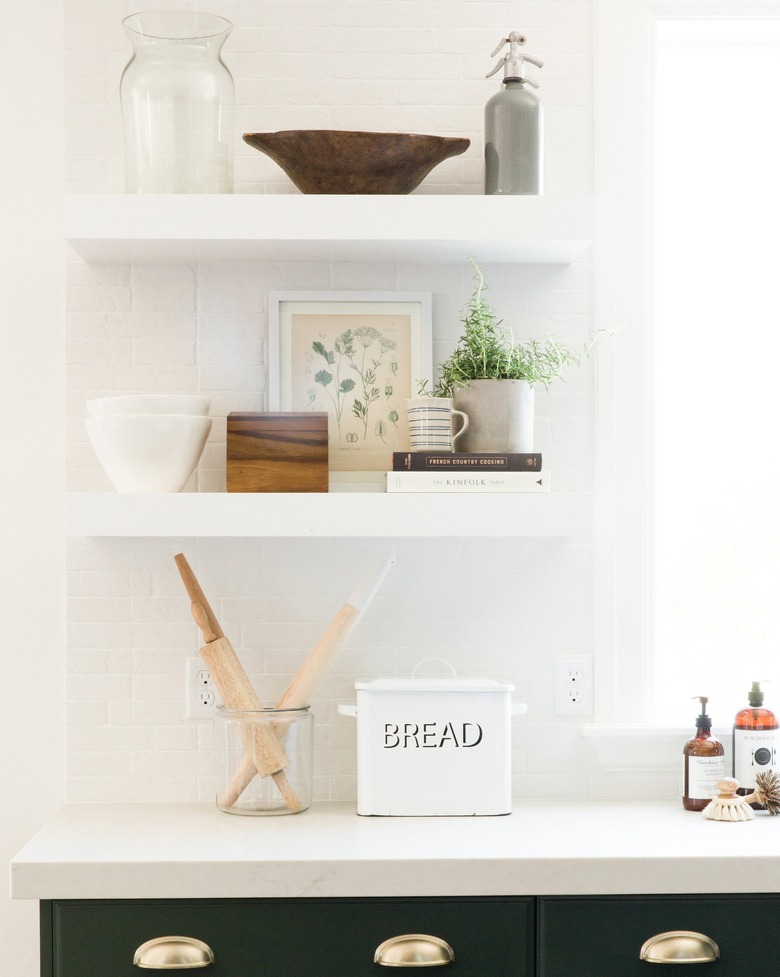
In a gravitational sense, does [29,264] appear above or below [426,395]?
above

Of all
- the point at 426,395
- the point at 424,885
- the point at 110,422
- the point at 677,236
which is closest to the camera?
the point at 424,885

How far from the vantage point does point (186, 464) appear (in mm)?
1674

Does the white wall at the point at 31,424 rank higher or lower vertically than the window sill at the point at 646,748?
higher

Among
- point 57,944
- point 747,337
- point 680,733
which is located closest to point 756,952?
point 680,733

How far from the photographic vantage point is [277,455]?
1.67 meters

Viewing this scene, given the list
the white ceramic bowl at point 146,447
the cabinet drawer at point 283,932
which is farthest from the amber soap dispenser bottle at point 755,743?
the white ceramic bowl at point 146,447

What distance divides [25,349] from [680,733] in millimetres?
1390

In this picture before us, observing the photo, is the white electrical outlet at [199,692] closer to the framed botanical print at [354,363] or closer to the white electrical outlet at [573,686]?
the framed botanical print at [354,363]

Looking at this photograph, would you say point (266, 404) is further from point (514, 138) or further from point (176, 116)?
point (514, 138)

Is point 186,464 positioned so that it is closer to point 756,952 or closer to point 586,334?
point 586,334

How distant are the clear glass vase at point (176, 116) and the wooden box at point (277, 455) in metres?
0.40

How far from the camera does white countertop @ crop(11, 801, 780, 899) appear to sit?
1426 mm

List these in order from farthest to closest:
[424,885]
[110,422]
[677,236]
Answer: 1. [677,236]
2. [110,422]
3. [424,885]

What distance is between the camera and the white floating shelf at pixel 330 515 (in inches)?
63.6
